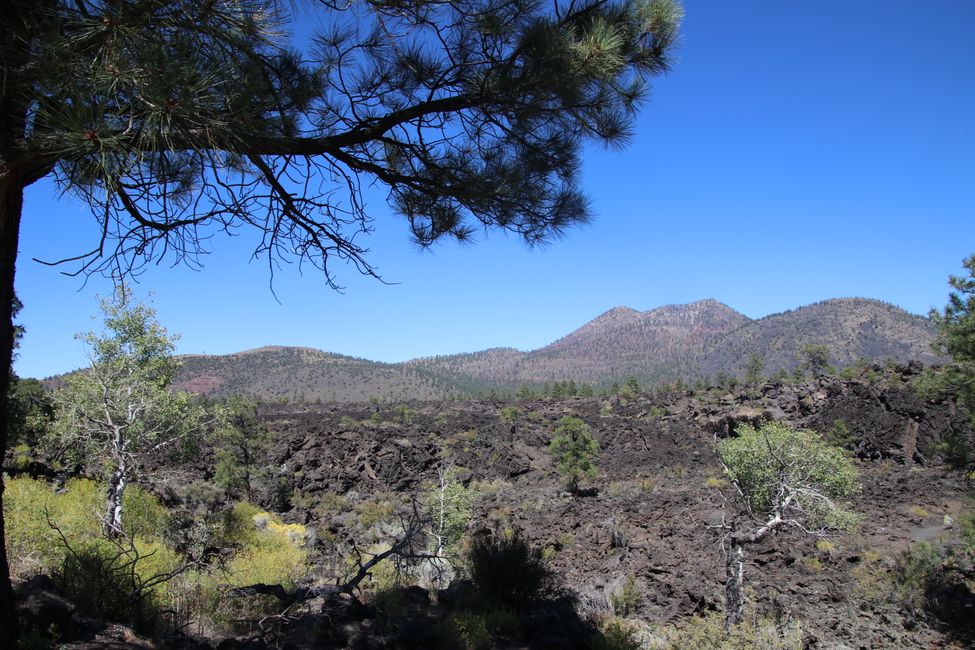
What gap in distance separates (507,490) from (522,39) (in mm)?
22696

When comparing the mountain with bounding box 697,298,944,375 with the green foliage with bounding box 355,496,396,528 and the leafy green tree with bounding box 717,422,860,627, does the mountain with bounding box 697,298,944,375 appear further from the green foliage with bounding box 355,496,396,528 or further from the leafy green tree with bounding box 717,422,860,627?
the leafy green tree with bounding box 717,422,860,627

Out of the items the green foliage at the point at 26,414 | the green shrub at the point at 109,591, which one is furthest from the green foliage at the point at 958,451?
the green foliage at the point at 26,414

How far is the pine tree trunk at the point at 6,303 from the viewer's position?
2.47m

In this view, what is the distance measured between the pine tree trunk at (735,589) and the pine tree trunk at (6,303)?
896 centimetres

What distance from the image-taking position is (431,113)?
3.38 meters

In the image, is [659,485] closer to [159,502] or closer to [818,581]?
[818,581]

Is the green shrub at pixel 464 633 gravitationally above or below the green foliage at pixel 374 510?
above

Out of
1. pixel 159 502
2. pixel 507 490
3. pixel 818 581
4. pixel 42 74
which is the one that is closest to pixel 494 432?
pixel 507 490

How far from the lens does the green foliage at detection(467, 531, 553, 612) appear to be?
6.15 meters

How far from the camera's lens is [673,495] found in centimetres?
2075

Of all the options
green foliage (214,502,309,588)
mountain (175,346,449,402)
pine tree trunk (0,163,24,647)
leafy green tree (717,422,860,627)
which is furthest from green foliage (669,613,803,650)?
mountain (175,346,449,402)

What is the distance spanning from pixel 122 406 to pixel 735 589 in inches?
467

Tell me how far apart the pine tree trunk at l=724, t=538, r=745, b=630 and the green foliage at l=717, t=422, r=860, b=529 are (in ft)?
6.28

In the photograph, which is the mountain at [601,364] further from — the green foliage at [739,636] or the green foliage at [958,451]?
the green foliage at [739,636]
